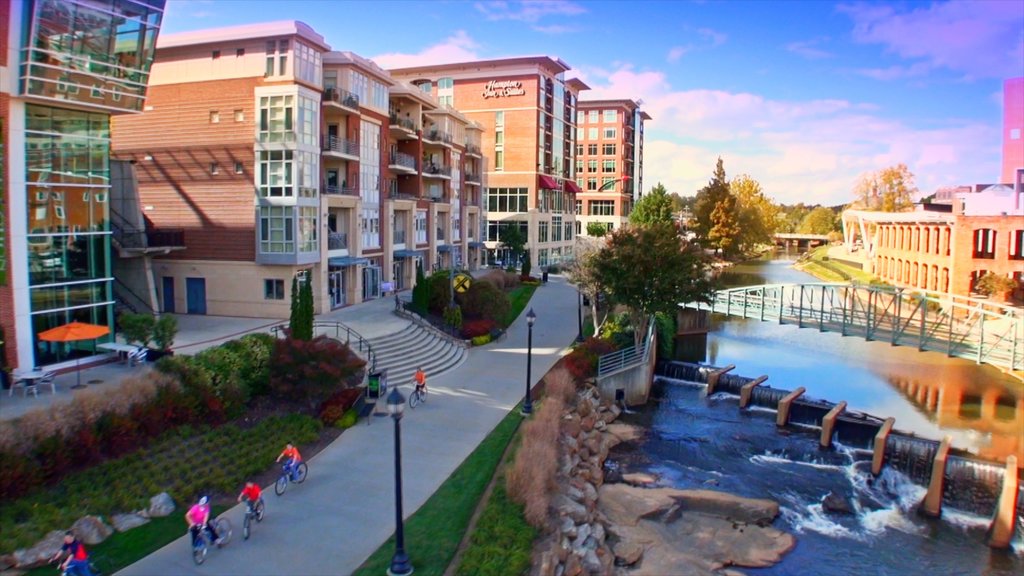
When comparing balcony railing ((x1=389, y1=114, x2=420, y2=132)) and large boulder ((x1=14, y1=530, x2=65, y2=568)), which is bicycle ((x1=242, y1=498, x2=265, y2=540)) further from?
balcony railing ((x1=389, y1=114, x2=420, y2=132))

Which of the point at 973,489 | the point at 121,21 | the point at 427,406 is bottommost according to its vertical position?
the point at 973,489

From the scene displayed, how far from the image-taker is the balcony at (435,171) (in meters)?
50.0

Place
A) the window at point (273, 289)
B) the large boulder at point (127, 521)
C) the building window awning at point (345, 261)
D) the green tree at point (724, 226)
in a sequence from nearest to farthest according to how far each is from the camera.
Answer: the large boulder at point (127, 521) < the window at point (273, 289) < the building window awning at point (345, 261) < the green tree at point (724, 226)

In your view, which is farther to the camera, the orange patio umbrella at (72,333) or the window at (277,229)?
the window at (277,229)

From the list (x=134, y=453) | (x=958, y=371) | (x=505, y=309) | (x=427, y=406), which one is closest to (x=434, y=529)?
(x=134, y=453)

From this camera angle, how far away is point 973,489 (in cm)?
2212

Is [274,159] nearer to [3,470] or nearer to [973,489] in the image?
[3,470]

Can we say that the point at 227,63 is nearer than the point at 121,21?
No

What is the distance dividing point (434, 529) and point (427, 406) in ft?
30.0

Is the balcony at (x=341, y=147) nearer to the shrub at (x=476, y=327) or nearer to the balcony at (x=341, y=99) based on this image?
the balcony at (x=341, y=99)

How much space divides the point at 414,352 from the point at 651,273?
1137cm

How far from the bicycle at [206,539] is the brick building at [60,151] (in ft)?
35.5

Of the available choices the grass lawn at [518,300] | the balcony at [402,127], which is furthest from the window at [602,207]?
the balcony at [402,127]

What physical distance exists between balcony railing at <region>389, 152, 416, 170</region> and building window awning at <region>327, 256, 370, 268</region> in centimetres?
861
